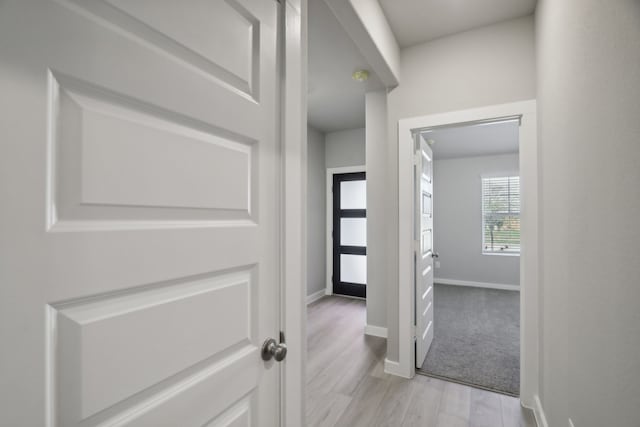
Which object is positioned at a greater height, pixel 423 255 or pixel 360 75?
pixel 360 75

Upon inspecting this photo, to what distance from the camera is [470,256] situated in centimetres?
580

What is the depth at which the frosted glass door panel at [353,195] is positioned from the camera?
4.78m

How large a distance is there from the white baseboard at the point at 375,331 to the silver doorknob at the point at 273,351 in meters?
2.63

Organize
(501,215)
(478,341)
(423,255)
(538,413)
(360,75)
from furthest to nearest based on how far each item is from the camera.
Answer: (501,215), (478,341), (360,75), (423,255), (538,413)

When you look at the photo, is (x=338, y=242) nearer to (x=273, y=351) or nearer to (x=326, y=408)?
(x=326, y=408)

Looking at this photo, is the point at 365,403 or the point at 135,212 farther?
the point at 365,403

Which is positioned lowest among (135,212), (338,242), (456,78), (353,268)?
(353,268)

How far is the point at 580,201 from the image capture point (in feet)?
3.66

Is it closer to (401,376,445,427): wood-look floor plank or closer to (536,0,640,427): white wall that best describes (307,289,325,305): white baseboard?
(401,376,445,427): wood-look floor plank

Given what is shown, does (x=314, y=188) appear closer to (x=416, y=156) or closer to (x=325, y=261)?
(x=325, y=261)

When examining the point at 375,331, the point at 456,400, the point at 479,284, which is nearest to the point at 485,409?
the point at 456,400

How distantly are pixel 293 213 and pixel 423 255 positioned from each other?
1.92 m

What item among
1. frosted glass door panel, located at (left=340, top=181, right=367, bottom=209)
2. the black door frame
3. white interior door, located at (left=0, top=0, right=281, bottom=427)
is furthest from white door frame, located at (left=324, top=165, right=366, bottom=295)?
white interior door, located at (left=0, top=0, right=281, bottom=427)

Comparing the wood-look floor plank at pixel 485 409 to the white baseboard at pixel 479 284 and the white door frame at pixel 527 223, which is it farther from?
the white baseboard at pixel 479 284
